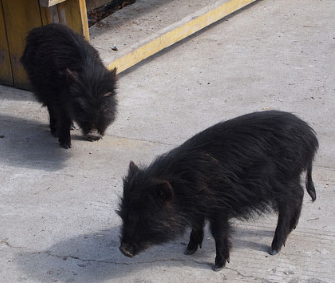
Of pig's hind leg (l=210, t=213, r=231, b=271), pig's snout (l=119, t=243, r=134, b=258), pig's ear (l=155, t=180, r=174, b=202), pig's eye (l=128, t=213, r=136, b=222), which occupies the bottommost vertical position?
pig's hind leg (l=210, t=213, r=231, b=271)

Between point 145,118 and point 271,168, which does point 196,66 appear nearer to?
point 145,118

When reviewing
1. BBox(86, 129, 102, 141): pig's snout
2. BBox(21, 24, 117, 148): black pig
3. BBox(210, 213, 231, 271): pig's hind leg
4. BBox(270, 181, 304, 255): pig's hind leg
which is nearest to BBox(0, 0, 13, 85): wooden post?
BBox(21, 24, 117, 148): black pig

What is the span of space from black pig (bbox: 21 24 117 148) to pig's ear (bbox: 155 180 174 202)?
193 cm

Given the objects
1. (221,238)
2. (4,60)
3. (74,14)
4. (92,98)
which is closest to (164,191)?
(221,238)

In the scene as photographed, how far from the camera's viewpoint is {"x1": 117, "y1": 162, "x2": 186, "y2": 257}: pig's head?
4.15 metres

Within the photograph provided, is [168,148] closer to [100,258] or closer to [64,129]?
[64,129]

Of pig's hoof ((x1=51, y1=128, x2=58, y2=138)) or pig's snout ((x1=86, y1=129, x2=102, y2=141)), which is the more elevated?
pig's snout ((x1=86, y1=129, x2=102, y2=141))

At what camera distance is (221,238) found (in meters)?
4.43

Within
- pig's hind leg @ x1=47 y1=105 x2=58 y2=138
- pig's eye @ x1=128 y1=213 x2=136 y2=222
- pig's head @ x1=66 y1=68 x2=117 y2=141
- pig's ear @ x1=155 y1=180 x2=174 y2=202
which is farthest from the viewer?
pig's hind leg @ x1=47 y1=105 x2=58 y2=138

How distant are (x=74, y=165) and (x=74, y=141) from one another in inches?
21.9

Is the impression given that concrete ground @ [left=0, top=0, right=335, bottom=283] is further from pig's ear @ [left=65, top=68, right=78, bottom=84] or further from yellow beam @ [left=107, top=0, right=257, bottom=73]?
pig's ear @ [left=65, top=68, right=78, bottom=84]

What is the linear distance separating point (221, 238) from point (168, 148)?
1.94 metres

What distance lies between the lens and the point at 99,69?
6020mm

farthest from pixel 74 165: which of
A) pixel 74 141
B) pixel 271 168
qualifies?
pixel 271 168
